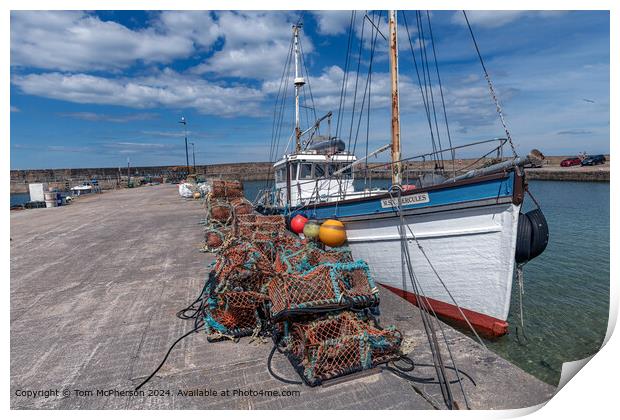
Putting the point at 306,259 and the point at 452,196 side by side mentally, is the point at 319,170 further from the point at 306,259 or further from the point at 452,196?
the point at 306,259

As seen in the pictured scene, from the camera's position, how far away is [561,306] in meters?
8.52

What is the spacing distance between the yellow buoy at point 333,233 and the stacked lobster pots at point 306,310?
5.49ft

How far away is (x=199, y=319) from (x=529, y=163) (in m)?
5.79

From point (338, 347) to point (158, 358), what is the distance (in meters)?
2.36

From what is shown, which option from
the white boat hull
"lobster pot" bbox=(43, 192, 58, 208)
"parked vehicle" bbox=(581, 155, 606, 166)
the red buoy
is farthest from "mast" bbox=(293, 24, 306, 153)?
"parked vehicle" bbox=(581, 155, 606, 166)

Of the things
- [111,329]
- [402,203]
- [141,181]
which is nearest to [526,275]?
[402,203]

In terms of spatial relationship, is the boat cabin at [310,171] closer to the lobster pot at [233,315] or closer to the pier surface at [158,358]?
the pier surface at [158,358]

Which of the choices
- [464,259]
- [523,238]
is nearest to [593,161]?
[523,238]

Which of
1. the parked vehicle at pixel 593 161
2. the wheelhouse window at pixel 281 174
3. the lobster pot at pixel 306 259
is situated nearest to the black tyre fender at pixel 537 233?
the lobster pot at pixel 306 259

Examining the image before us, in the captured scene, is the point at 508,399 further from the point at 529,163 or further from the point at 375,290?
the point at 529,163

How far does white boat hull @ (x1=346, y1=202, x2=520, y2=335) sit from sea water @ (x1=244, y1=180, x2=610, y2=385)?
782 mm

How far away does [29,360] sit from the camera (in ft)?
15.3

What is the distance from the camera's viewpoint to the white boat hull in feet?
19.8

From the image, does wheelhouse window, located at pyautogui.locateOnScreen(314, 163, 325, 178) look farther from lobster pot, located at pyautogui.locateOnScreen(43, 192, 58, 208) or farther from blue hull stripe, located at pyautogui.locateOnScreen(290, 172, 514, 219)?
lobster pot, located at pyautogui.locateOnScreen(43, 192, 58, 208)
